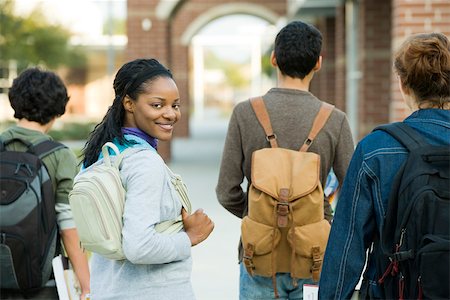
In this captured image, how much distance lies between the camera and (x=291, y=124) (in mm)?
3771

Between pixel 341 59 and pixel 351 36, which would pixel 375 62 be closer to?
pixel 351 36

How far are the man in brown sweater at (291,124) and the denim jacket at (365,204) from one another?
2.70 feet

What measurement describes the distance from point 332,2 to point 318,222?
1434cm

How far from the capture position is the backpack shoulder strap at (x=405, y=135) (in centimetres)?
269

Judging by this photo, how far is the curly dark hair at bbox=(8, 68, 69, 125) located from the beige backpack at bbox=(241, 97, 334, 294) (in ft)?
3.43

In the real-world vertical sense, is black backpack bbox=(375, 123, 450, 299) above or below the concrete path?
above

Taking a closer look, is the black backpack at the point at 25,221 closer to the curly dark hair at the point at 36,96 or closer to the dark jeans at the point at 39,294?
the dark jeans at the point at 39,294

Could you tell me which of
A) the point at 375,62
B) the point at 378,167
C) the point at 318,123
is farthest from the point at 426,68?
the point at 375,62

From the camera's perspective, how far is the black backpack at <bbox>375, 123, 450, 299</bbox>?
8.36 feet

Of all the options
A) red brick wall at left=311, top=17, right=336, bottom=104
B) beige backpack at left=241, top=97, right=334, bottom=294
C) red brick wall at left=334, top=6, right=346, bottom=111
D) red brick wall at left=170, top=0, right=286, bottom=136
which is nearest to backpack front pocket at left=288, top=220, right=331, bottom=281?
beige backpack at left=241, top=97, right=334, bottom=294

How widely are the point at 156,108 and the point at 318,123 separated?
106 centimetres

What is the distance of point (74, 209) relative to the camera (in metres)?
2.73

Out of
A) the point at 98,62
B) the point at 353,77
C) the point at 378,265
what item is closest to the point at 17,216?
the point at 378,265

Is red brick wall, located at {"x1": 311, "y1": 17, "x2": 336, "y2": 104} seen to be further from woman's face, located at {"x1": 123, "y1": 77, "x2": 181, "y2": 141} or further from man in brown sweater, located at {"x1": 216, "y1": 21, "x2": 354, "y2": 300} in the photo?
woman's face, located at {"x1": 123, "y1": 77, "x2": 181, "y2": 141}
